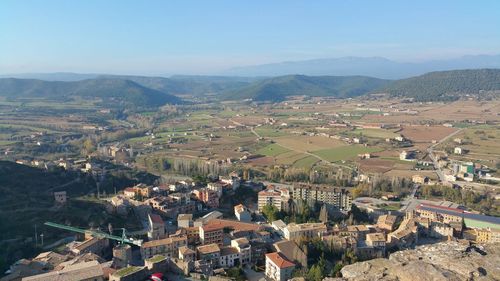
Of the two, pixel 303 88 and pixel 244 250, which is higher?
pixel 244 250

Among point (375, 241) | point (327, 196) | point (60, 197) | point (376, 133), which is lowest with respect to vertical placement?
point (376, 133)

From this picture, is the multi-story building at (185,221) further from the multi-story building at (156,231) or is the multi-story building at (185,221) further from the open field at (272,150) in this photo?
the open field at (272,150)

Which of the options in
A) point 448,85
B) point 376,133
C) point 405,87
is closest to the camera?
point 376,133

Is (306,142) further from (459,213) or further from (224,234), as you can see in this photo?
(224,234)

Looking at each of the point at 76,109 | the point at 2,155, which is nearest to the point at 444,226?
the point at 2,155

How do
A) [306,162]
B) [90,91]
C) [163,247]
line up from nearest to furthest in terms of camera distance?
1. [163,247]
2. [306,162]
3. [90,91]

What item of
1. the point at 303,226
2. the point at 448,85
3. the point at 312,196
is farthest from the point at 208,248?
the point at 448,85

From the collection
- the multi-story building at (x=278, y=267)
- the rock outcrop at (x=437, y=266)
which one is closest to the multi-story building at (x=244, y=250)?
the multi-story building at (x=278, y=267)
